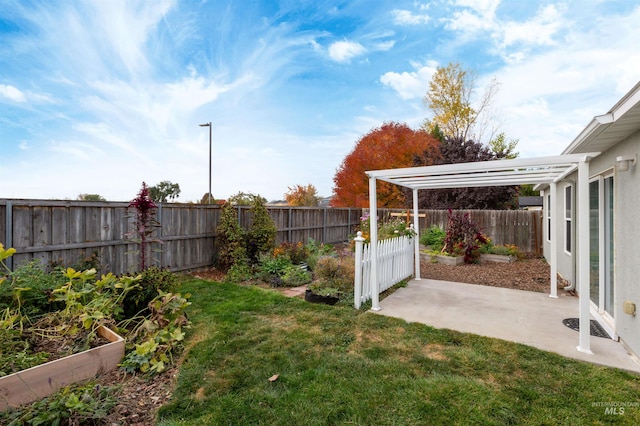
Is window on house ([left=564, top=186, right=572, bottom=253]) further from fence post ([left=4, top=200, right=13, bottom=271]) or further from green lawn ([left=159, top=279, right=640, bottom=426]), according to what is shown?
fence post ([left=4, top=200, right=13, bottom=271])

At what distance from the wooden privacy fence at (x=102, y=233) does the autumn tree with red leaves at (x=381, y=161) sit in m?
10.8

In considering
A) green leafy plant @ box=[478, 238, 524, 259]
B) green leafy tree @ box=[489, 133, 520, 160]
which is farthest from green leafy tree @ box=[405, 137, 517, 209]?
green leafy plant @ box=[478, 238, 524, 259]

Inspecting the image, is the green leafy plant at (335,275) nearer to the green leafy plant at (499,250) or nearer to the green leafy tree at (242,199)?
the green leafy tree at (242,199)

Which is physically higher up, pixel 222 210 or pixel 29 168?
pixel 29 168

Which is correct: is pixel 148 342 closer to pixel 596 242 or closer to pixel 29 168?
pixel 596 242

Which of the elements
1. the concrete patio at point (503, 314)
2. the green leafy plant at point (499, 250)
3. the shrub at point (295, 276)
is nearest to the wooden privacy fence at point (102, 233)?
the shrub at point (295, 276)

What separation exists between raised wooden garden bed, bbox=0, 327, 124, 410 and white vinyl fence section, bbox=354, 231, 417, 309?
2961mm

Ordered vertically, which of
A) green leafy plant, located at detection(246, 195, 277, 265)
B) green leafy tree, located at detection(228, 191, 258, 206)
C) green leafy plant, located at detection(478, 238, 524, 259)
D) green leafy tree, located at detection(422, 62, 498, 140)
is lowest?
green leafy plant, located at detection(478, 238, 524, 259)

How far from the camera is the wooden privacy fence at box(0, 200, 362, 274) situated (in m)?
4.17

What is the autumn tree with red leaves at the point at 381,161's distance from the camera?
1712 cm

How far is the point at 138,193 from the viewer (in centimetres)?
450

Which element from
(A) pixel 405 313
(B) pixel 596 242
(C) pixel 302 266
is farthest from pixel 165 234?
(B) pixel 596 242

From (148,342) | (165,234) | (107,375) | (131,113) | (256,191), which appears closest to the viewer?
(107,375)

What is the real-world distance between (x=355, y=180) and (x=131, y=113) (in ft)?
38.9
